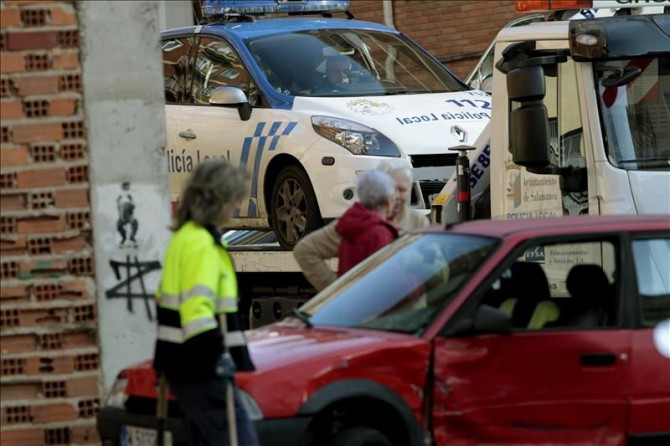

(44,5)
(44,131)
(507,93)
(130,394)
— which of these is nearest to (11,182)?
(44,131)

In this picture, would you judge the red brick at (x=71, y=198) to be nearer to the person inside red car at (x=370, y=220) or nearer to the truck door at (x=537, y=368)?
the person inside red car at (x=370, y=220)

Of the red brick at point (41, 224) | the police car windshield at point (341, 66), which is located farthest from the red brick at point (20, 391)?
the police car windshield at point (341, 66)

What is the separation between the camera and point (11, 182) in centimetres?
827

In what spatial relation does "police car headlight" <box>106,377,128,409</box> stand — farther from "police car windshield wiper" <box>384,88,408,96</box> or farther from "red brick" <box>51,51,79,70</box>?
"police car windshield wiper" <box>384,88,408,96</box>

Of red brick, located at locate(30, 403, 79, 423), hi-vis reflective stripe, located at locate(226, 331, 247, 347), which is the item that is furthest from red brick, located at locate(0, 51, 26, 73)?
hi-vis reflective stripe, located at locate(226, 331, 247, 347)

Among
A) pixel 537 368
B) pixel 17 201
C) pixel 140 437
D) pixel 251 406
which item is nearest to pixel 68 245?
pixel 17 201

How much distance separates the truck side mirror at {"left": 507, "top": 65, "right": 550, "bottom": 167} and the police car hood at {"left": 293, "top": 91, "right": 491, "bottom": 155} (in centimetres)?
181

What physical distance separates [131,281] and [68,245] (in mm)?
341

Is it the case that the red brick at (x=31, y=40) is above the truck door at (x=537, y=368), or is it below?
→ above

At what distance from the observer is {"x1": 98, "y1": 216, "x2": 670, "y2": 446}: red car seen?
706cm

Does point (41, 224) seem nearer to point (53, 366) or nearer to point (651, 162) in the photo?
point (53, 366)

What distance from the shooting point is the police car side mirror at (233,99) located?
11820 millimetres

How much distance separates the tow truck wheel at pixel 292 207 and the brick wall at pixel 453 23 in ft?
33.5

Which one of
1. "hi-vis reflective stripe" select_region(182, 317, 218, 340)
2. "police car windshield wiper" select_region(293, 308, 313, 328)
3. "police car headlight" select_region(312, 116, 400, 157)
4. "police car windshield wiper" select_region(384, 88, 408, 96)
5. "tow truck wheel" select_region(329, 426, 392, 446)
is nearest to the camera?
"hi-vis reflective stripe" select_region(182, 317, 218, 340)
